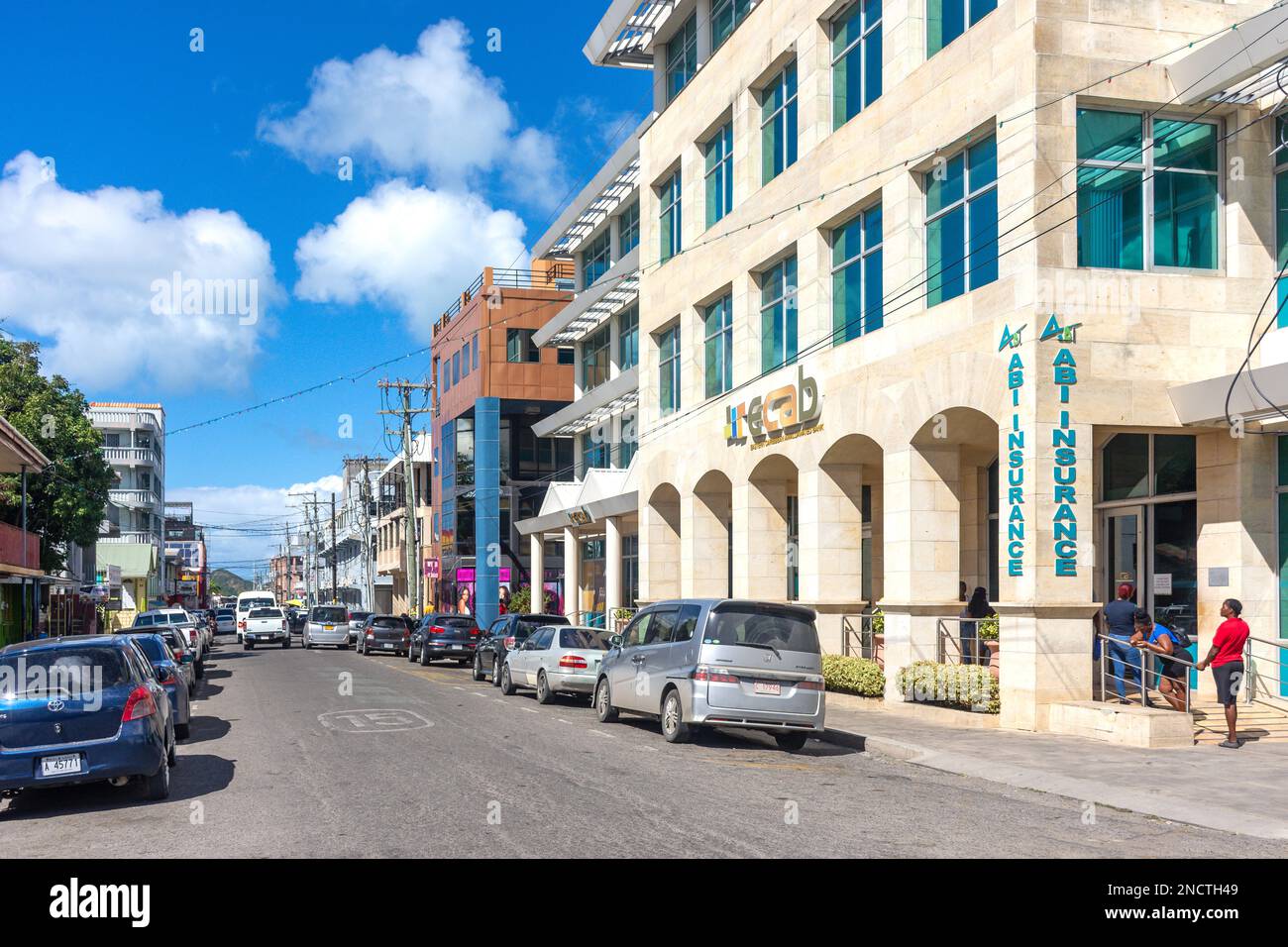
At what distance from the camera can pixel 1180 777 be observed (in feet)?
43.8

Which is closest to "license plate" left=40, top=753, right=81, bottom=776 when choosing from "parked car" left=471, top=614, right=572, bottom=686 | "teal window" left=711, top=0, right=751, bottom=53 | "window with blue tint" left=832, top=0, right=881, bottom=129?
"parked car" left=471, top=614, right=572, bottom=686

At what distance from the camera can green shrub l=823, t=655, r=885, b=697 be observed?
22266 mm

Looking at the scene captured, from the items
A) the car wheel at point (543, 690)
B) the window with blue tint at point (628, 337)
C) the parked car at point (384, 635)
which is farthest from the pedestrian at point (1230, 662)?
the parked car at point (384, 635)

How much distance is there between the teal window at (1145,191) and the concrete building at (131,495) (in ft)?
244

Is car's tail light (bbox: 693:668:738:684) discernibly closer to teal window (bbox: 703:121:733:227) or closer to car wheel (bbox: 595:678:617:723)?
car wheel (bbox: 595:678:617:723)

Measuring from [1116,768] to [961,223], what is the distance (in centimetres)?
982

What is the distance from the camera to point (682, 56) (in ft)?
114

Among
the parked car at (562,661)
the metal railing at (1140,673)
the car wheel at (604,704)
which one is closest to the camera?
the metal railing at (1140,673)

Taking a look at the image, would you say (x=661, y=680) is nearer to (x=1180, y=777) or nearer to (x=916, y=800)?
(x=916, y=800)

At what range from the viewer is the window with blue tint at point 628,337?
43.2 metres

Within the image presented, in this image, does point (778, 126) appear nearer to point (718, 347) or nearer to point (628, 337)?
point (718, 347)

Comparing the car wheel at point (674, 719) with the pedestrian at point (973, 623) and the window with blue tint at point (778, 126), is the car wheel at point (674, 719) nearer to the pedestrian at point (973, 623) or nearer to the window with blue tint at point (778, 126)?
the pedestrian at point (973, 623)

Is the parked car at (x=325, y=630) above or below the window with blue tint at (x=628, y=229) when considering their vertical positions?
below

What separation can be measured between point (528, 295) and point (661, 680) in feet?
154
